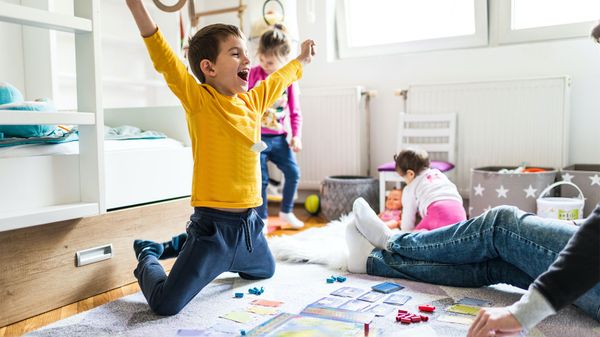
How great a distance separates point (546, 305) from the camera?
0.74 meters

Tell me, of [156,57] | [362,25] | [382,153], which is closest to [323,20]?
[362,25]

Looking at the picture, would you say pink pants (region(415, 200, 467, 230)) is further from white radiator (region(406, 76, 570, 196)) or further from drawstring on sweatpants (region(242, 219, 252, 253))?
white radiator (region(406, 76, 570, 196))

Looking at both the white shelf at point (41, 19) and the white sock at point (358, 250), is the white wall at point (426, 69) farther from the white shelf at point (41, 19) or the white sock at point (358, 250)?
the white sock at point (358, 250)

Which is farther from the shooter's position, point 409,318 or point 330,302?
point 330,302

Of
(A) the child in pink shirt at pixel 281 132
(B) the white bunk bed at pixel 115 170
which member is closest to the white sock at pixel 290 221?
(A) the child in pink shirt at pixel 281 132

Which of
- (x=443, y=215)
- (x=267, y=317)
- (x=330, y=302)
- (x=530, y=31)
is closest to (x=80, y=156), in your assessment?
(x=267, y=317)

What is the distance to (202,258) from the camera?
1437mm

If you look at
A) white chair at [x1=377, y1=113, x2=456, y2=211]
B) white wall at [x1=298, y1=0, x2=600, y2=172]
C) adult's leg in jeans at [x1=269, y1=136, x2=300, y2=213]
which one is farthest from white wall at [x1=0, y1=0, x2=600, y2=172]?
adult's leg in jeans at [x1=269, y1=136, x2=300, y2=213]

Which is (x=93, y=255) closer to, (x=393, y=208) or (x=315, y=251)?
(x=315, y=251)

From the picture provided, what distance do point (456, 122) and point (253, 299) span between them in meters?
1.80

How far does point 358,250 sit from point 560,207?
107cm

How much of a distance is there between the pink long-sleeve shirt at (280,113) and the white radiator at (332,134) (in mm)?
486

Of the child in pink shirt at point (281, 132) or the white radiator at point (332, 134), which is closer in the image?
the child in pink shirt at point (281, 132)

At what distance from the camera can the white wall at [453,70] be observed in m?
2.67
